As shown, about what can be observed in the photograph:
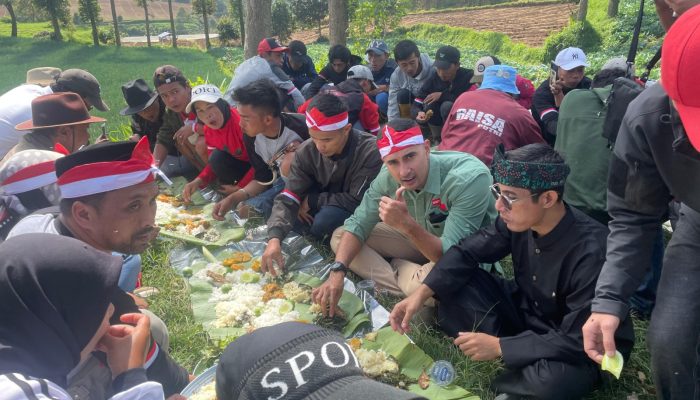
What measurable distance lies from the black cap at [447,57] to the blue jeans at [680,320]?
453 centimetres

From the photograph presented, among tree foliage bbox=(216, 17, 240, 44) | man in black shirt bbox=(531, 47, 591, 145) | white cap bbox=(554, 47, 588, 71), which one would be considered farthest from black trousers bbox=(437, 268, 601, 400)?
tree foliage bbox=(216, 17, 240, 44)

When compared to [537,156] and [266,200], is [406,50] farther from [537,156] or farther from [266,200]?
[537,156]

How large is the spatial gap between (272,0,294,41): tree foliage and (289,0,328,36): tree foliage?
2.52 feet

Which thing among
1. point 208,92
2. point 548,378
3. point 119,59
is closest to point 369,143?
point 208,92

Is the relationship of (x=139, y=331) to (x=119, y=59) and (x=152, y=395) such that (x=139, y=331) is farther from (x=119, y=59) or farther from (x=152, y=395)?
(x=119, y=59)

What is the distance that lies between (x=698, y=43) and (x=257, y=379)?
1.47 meters

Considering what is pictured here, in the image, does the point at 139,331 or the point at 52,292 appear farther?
the point at 139,331

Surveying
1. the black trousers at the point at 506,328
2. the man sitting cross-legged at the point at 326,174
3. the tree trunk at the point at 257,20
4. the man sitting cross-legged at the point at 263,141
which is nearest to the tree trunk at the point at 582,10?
the tree trunk at the point at 257,20

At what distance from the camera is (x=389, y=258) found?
12.4ft

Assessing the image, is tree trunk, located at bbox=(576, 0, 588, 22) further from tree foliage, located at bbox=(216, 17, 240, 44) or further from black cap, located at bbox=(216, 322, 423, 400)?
tree foliage, located at bbox=(216, 17, 240, 44)

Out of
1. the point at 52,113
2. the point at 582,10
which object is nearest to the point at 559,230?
the point at 52,113

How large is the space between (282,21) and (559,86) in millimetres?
31919

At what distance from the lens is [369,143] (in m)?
3.98

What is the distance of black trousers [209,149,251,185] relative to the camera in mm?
5090
